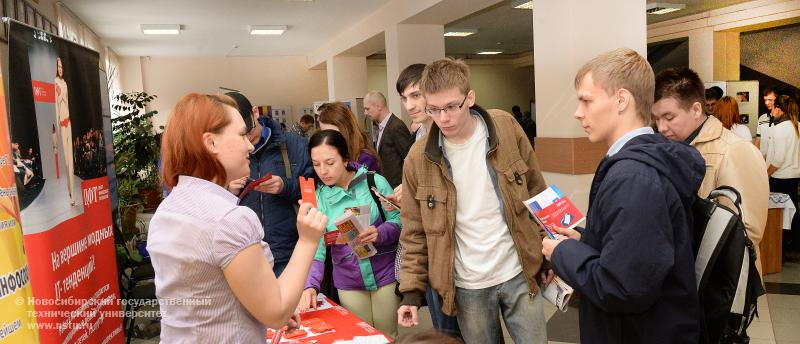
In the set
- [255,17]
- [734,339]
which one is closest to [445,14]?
[255,17]

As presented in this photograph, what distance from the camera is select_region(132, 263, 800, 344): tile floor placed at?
3666 millimetres

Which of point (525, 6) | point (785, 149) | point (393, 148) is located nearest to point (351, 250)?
point (393, 148)

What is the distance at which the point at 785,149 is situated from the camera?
5609mm

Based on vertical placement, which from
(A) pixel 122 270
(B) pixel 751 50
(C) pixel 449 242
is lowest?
(A) pixel 122 270

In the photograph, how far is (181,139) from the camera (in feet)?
4.57

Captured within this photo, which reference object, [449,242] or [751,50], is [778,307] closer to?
[449,242]

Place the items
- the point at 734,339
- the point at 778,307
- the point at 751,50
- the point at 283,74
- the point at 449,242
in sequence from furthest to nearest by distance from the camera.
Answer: the point at 283,74
the point at 751,50
the point at 778,307
the point at 449,242
the point at 734,339

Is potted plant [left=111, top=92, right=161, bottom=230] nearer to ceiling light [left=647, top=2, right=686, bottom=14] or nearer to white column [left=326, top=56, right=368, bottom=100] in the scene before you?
white column [left=326, top=56, right=368, bottom=100]

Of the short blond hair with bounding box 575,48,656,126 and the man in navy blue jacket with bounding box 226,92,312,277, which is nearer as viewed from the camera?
the short blond hair with bounding box 575,48,656,126

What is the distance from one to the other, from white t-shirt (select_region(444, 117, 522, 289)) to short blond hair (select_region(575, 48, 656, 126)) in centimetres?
66

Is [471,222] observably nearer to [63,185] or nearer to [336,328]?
[336,328]

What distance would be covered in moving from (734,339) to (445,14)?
19.5 ft

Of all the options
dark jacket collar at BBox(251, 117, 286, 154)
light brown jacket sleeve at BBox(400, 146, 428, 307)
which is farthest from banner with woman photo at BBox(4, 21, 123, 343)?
light brown jacket sleeve at BBox(400, 146, 428, 307)

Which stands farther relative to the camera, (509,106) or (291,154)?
(509,106)
